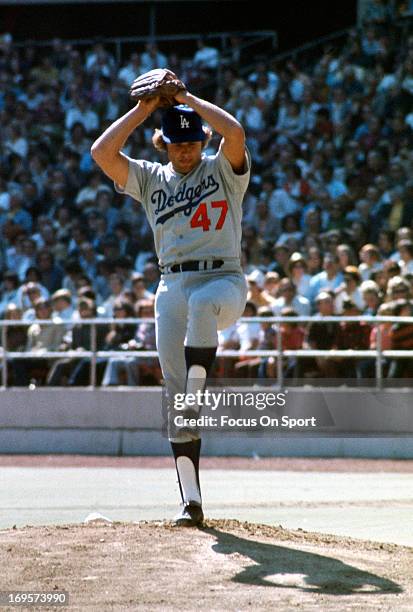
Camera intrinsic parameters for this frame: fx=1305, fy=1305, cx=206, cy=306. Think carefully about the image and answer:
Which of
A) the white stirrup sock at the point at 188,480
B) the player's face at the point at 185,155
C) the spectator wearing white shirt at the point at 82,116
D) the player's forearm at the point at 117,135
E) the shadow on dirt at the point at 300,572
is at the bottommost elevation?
the shadow on dirt at the point at 300,572

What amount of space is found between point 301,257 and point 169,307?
8933mm

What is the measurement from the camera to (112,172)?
752 cm

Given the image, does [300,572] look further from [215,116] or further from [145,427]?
[145,427]

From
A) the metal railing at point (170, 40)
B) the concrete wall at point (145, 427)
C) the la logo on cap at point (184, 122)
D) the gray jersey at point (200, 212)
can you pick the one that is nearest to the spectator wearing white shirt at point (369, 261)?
the concrete wall at point (145, 427)

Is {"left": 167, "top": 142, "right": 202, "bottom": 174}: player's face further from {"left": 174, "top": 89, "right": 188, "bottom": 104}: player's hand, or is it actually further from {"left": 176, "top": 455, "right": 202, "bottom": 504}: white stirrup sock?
{"left": 176, "top": 455, "right": 202, "bottom": 504}: white stirrup sock

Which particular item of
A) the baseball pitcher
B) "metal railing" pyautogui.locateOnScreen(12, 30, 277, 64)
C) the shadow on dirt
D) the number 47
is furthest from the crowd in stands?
the shadow on dirt

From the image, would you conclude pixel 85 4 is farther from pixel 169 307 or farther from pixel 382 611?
pixel 382 611

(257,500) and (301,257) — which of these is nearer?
(257,500)

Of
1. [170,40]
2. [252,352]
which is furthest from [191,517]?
[170,40]

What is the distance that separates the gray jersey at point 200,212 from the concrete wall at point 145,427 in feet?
24.8

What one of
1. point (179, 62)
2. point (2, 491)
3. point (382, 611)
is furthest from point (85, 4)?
point (382, 611)

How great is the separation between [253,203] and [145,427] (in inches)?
189

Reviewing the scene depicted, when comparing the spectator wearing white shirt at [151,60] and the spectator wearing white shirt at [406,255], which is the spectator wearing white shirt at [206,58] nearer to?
the spectator wearing white shirt at [151,60]

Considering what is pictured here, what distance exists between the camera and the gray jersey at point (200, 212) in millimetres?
7207
